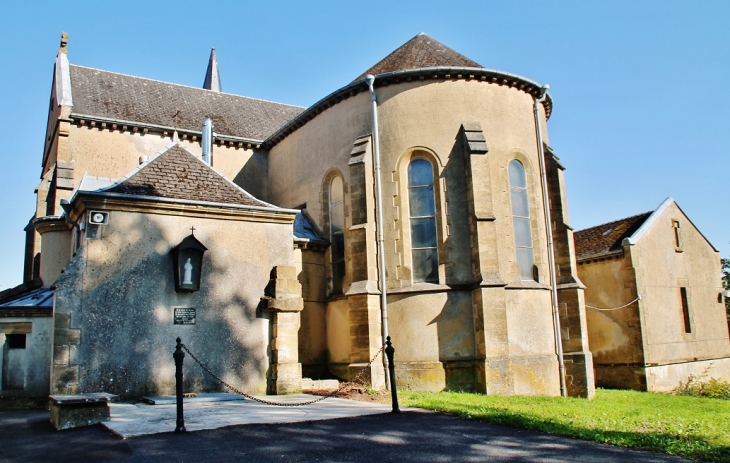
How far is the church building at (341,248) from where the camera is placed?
11.7 meters

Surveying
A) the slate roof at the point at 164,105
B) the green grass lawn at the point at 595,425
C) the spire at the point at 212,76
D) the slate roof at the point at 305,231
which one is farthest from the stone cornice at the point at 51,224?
the spire at the point at 212,76

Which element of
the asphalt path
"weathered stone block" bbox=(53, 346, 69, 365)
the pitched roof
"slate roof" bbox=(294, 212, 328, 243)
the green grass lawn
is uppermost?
the pitched roof

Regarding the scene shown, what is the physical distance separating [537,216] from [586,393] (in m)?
5.25

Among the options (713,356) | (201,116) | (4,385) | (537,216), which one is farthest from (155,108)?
(713,356)

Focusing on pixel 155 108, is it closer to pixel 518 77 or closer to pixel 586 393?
pixel 518 77

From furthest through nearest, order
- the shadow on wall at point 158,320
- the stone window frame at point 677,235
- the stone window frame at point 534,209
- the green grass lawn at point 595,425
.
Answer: the stone window frame at point 677,235 → the stone window frame at point 534,209 → the shadow on wall at point 158,320 → the green grass lawn at point 595,425

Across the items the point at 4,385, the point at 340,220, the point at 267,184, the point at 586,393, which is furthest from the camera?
the point at 267,184

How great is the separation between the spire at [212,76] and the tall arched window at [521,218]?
99.7 feet

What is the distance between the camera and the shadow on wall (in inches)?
443

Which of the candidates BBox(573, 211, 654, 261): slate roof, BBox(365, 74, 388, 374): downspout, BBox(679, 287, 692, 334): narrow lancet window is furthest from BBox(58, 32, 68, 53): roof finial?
BBox(679, 287, 692, 334): narrow lancet window

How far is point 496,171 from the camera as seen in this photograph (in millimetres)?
16750

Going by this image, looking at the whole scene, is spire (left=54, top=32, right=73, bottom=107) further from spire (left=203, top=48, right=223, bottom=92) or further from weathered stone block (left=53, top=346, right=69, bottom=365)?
spire (left=203, top=48, right=223, bottom=92)

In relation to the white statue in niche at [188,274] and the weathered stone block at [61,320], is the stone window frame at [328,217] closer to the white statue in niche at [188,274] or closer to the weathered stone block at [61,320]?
the white statue in niche at [188,274]

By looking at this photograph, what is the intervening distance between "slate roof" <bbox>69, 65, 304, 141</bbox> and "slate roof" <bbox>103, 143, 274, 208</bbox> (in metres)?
8.88
